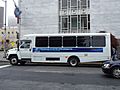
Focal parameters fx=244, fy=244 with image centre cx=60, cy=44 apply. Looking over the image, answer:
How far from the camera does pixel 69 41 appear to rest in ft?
69.0

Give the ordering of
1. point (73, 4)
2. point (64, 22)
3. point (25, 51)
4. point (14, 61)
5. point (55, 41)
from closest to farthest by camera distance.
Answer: point (55, 41) → point (25, 51) → point (14, 61) → point (73, 4) → point (64, 22)

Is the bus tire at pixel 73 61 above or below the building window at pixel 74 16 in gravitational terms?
below

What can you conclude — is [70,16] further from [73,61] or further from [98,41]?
[73,61]

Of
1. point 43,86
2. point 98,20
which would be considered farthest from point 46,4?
point 43,86

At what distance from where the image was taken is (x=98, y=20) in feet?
123

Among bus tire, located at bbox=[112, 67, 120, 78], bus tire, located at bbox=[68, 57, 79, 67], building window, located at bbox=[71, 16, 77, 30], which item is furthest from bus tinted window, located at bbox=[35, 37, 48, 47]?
building window, located at bbox=[71, 16, 77, 30]

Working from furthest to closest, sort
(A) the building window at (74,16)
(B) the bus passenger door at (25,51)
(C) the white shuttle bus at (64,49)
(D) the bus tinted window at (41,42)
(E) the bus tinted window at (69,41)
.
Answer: (A) the building window at (74,16), (B) the bus passenger door at (25,51), (D) the bus tinted window at (41,42), (E) the bus tinted window at (69,41), (C) the white shuttle bus at (64,49)

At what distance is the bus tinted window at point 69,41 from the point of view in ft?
68.5

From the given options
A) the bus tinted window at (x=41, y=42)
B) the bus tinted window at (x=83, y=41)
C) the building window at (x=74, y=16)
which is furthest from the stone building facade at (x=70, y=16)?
the bus tinted window at (x=41, y=42)

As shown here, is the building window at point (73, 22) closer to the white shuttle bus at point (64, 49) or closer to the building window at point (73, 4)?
the building window at point (73, 4)

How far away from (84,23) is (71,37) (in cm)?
1785

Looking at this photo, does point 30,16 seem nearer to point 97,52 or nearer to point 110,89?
point 97,52

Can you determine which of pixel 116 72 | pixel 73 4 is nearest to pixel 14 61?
pixel 116 72

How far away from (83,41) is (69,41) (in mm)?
1209
